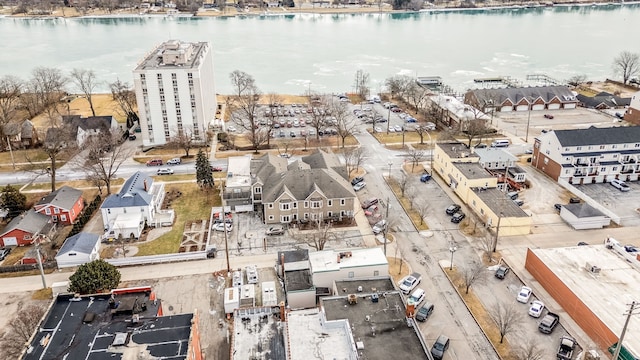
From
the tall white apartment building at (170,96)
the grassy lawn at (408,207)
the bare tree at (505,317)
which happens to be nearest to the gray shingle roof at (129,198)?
the tall white apartment building at (170,96)

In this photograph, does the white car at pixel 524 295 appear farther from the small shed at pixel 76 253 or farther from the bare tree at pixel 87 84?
the bare tree at pixel 87 84

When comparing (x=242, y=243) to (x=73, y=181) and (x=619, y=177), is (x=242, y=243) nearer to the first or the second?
(x=73, y=181)

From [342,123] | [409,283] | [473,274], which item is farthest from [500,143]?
[409,283]

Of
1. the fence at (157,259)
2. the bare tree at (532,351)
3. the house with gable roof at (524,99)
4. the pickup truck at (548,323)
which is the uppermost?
the house with gable roof at (524,99)

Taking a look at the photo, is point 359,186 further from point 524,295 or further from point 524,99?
point 524,99

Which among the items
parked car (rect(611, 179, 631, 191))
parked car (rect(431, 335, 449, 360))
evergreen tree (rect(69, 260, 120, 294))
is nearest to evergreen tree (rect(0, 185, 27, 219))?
evergreen tree (rect(69, 260, 120, 294))

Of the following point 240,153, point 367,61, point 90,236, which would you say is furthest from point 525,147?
point 367,61
